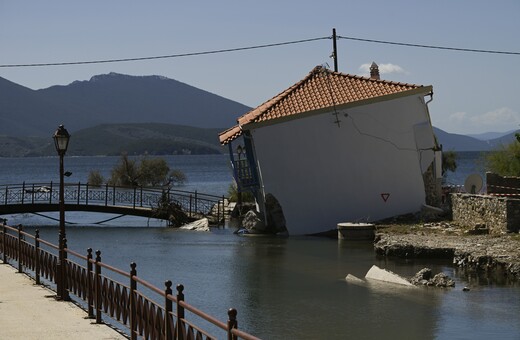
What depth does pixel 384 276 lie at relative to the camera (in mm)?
23125

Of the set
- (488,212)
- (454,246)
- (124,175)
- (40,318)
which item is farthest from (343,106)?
(124,175)

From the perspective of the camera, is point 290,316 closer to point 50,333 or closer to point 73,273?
point 73,273

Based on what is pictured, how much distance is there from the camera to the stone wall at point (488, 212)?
26.9 meters

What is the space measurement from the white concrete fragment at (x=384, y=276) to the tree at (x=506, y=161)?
2066 cm

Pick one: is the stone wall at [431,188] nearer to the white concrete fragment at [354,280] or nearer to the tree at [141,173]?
the white concrete fragment at [354,280]

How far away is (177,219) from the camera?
4188 centimetres

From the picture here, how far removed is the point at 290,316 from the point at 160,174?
1903 inches

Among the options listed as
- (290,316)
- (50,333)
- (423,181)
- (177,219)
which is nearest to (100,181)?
(177,219)

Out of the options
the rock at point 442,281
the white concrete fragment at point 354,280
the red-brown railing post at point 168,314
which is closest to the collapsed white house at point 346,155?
the white concrete fragment at point 354,280

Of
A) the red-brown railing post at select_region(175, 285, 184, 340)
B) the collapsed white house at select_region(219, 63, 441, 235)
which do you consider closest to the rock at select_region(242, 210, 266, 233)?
the collapsed white house at select_region(219, 63, 441, 235)

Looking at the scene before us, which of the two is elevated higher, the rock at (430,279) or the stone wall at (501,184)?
the stone wall at (501,184)

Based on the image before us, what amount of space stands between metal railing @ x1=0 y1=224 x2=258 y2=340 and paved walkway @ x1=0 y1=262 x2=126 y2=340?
0.28 metres

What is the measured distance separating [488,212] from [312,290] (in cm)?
913

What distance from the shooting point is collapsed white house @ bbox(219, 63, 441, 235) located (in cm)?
3391
